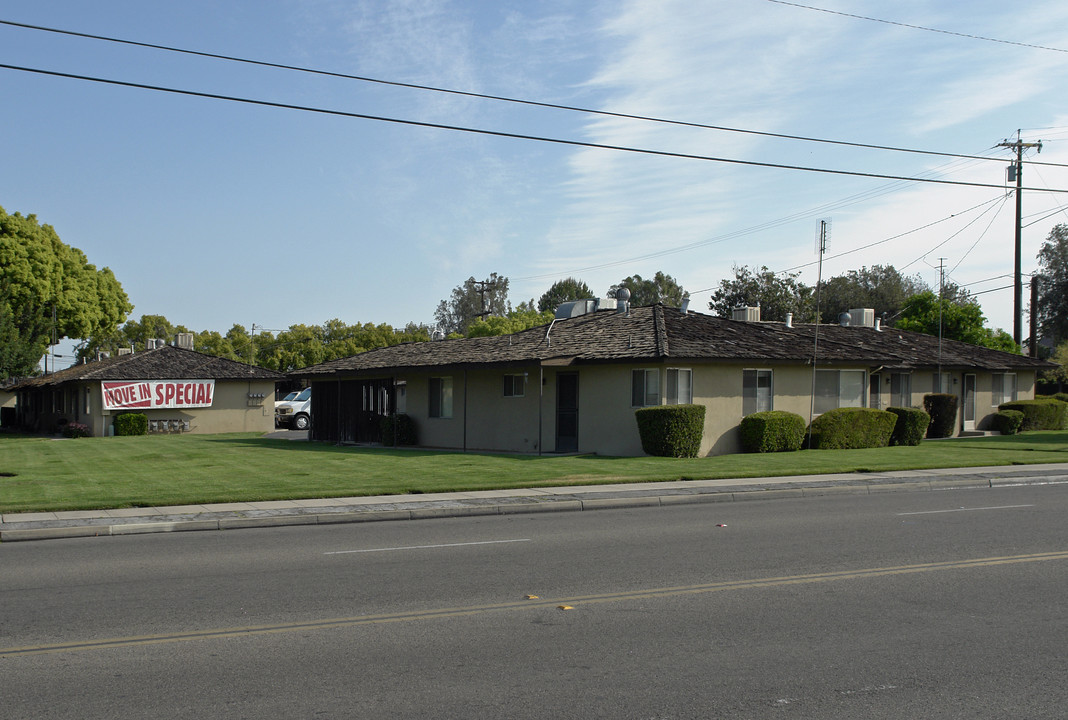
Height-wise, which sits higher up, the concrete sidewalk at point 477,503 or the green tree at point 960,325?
the green tree at point 960,325

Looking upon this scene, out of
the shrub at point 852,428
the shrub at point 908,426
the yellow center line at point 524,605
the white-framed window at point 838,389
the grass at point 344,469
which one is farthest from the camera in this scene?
the shrub at point 908,426

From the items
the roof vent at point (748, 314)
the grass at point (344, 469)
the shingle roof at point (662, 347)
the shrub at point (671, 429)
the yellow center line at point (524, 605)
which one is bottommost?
the grass at point (344, 469)

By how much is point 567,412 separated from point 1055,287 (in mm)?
57468

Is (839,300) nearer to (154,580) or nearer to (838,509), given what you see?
(838,509)

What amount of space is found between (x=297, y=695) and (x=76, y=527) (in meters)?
8.85

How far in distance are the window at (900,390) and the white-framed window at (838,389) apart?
4.05 m

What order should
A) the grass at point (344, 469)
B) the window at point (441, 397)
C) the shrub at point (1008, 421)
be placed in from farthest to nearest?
the shrub at point (1008, 421) < the window at point (441, 397) < the grass at point (344, 469)

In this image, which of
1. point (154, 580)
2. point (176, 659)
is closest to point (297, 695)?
point (176, 659)

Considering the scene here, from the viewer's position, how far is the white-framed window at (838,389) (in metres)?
27.9

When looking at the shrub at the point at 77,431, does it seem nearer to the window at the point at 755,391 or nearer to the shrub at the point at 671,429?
the shrub at the point at 671,429

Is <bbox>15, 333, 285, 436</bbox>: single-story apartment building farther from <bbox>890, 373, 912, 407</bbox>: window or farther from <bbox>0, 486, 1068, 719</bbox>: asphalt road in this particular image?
<bbox>0, 486, 1068, 719</bbox>: asphalt road

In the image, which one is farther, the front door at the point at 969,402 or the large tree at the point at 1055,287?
the large tree at the point at 1055,287

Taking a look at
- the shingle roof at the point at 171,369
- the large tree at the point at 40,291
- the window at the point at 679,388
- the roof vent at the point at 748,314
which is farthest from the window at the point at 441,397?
the large tree at the point at 40,291

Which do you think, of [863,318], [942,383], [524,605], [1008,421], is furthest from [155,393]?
[524,605]
